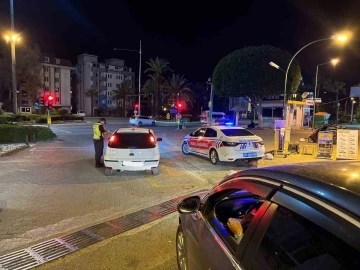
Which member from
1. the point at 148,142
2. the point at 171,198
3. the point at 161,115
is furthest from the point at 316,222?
the point at 161,115

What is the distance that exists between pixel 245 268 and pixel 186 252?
1.48 metres

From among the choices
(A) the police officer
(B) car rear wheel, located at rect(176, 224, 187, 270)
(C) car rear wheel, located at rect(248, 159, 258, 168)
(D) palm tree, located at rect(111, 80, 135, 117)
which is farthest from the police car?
(D) palm tree, located at rect(111, 80, 135, 117)

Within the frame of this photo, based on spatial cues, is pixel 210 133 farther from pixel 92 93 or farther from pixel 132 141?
pixel 92 93

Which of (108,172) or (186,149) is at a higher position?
(186,149)

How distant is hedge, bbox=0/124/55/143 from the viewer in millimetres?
18281

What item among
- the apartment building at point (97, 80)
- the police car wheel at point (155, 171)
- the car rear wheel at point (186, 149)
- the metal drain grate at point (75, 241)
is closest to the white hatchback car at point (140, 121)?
the car rear wheel at point (186, 149)

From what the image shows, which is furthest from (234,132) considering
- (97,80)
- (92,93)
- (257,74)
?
(97,80)

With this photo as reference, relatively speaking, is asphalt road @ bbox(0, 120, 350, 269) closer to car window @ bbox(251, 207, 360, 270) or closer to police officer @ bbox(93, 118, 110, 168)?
police officer @ bbox(93, 118, 110, 168)

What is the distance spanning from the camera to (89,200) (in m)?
7.41

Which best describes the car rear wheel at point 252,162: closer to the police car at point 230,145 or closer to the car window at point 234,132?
the police car at point 230,145

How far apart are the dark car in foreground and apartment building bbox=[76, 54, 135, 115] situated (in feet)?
290

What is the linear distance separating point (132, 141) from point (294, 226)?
27.7 feet

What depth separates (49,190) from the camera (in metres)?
8.24

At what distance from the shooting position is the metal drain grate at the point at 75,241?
4.42m
